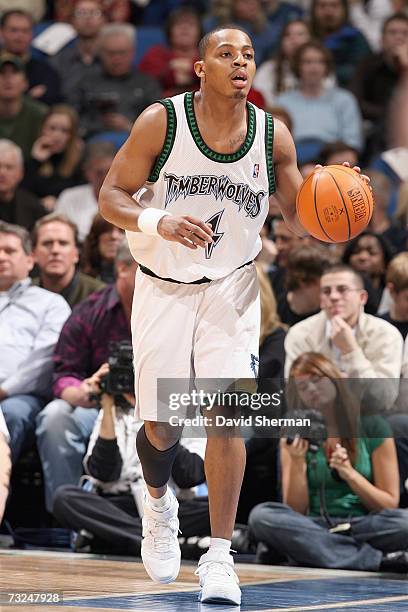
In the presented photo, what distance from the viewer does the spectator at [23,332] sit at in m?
6.98

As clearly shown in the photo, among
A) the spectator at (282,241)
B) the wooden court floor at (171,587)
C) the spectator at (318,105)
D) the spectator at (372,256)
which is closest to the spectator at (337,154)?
the spectator at (318,105)

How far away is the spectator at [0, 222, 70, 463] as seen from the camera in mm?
6984

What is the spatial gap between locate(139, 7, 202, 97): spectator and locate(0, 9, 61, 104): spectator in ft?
3.06

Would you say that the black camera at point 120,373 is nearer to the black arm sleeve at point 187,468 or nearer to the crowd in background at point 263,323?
the crowd in background at point 263,323

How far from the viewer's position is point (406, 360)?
21.5ft

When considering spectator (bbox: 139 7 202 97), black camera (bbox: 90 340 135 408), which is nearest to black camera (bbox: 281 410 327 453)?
black camera (bbox: 90 340 135 408)

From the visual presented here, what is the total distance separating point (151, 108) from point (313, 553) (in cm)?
245

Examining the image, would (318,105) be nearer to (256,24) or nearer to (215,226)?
(256,24)

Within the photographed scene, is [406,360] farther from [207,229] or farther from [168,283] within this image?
[207,229]

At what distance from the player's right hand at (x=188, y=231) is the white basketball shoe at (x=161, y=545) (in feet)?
4.19

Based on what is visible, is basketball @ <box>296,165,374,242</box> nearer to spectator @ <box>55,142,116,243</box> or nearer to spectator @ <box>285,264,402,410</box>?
spectator @ <box>285,264,402,410</box>

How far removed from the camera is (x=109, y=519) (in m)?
6.37

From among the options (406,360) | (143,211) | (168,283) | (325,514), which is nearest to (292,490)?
(325,514)

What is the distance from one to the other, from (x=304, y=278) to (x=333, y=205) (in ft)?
9.00
